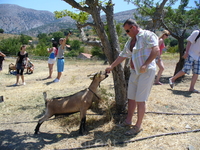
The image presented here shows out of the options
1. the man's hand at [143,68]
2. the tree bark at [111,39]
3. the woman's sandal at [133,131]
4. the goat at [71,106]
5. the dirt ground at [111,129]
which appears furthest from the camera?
the tree bark at [111,39]

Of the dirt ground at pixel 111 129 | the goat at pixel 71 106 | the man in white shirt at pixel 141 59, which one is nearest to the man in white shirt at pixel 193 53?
the dirt ground at pixel 111 129

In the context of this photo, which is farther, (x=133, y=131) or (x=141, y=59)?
(x=133, y=131)

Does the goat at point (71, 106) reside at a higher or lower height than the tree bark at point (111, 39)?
lower

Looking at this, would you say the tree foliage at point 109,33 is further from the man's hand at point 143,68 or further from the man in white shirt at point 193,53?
the man in white shirt at point 193,53

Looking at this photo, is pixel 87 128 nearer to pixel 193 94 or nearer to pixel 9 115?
pixel 9 115

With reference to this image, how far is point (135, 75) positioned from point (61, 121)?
2409mm

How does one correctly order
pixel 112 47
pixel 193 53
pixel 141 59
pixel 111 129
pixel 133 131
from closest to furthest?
pixel 141 59, pixel 133 131, pixel 111 129, pixel 112 47, pixel 193 53

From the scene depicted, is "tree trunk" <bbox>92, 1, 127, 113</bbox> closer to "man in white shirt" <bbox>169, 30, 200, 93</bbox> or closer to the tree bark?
the tree bark

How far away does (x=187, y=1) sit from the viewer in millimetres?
9711

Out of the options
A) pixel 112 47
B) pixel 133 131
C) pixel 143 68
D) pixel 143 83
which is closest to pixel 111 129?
pixel 133 131

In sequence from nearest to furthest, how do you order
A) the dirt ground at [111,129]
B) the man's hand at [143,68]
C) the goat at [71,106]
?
the man's hand at [143,68] < the dirt ground at [111,129] < the goat at [71,106]

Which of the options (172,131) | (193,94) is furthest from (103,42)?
(193,94)

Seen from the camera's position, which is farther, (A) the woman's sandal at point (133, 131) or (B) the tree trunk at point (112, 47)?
(B) the tree trunk at point (112, 47)

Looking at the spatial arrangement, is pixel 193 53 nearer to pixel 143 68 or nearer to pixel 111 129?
pixel 143 68
